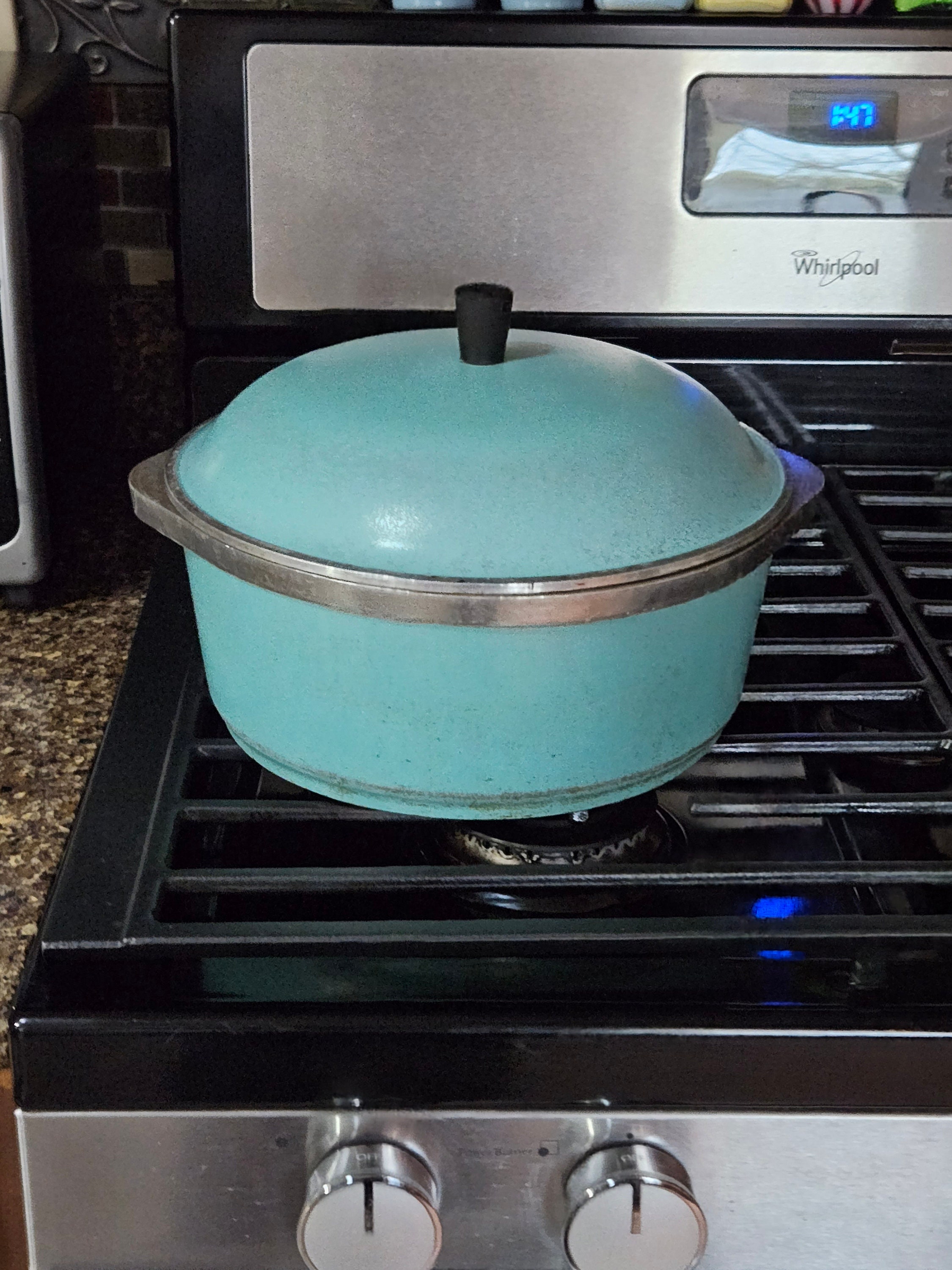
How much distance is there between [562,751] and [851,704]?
276mm

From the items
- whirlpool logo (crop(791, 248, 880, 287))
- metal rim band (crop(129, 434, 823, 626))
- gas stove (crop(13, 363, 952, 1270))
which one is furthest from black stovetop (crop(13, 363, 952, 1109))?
whirlpool logo (crop(791, 248, 880, 287))

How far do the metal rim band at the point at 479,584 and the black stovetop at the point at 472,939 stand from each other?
5.1 inches

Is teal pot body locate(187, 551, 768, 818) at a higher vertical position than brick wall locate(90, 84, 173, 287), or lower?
lower

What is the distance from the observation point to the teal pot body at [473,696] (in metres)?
0.53

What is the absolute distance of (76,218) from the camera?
0.93 m

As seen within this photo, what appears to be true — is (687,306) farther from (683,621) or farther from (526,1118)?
(526,1118)

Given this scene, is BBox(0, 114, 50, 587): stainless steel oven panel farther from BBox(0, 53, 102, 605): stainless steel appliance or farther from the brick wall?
the brick wall

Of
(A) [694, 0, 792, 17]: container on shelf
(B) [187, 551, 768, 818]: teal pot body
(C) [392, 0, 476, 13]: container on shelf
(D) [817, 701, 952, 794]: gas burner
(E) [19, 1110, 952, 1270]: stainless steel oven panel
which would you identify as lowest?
(E) [19, 1110, 952, 1270]: stainless steel oven panel

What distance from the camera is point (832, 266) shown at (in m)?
0.88

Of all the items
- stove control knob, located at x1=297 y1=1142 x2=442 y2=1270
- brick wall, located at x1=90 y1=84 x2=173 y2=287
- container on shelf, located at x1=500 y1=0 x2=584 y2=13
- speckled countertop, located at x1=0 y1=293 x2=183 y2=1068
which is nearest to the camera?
stove control knob, located at x1=297 y1=1142 x2=442 y2=1270

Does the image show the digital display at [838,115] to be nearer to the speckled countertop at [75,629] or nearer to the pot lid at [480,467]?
the pot lid at [480,467]

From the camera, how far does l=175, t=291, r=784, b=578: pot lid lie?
52 cm

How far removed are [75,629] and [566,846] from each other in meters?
0.39

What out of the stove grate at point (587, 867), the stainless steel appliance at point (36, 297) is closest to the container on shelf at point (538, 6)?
the stainless steel appliance at point (36, 297)
